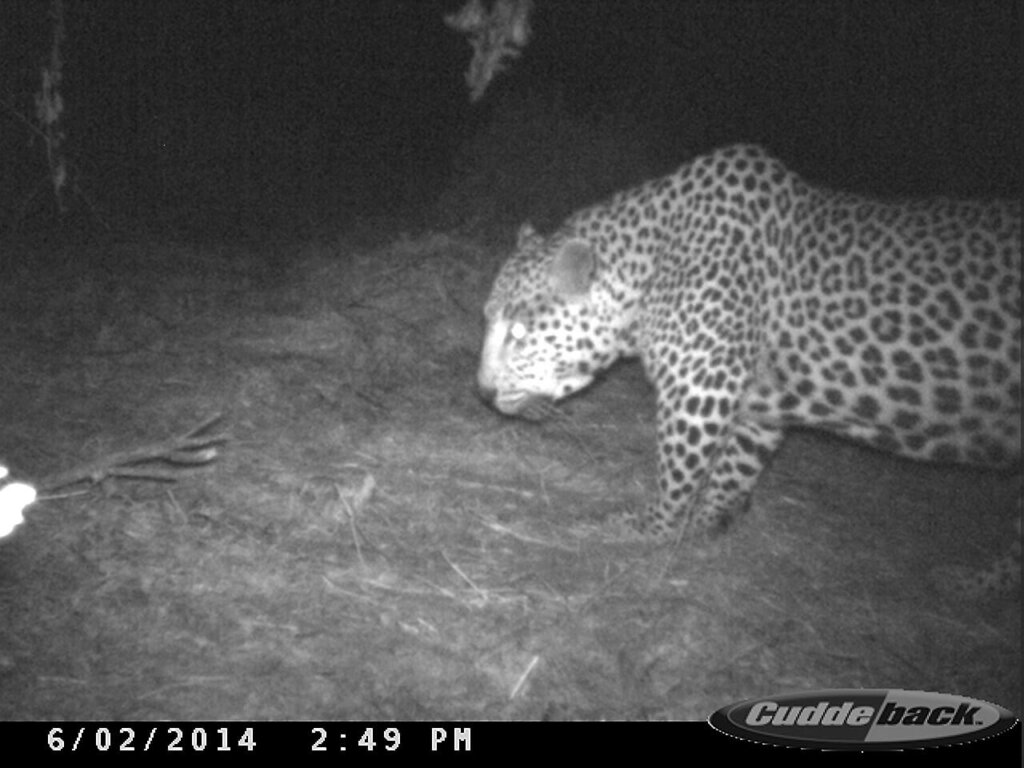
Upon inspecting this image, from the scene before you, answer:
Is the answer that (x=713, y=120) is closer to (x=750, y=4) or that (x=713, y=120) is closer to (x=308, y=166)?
(x=750, y=4)

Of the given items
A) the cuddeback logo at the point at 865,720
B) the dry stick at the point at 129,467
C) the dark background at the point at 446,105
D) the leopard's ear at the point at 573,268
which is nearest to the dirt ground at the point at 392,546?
the dry stick at the point at 129,467

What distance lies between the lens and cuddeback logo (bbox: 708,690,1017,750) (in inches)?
116

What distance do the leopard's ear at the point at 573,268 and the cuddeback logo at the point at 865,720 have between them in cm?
261

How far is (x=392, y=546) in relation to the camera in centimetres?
450

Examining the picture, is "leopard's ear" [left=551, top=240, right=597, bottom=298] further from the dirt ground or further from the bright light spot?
the bright light spot

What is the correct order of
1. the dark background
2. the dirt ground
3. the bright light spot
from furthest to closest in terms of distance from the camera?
1. the dark background
2. the bright light spot
3. the dirt ground

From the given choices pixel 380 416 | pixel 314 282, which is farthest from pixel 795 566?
pixel 314 282

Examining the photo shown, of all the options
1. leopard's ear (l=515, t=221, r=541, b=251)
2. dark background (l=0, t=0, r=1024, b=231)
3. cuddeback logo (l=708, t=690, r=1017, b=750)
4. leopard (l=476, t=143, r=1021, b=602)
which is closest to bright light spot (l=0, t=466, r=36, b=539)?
leopard (l=476, t=143, r=1021, b=602)

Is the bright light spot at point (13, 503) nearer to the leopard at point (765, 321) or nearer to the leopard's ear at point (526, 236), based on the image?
the leopard at point (765, 321)

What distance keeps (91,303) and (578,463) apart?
3960 mm

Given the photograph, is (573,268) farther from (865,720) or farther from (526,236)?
(865,720)

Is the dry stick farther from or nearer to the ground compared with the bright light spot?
farther from the ground

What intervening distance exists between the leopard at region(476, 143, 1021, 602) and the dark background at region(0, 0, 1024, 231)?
3.74 m

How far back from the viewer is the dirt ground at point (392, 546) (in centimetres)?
355
